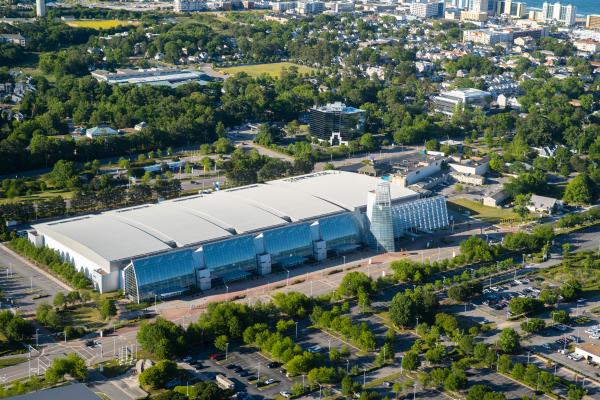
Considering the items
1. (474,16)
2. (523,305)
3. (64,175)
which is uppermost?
(474,16)

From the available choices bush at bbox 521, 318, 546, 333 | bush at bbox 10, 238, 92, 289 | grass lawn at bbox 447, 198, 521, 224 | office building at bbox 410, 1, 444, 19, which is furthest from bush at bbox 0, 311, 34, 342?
office building at bbox 410, 1, 444, 19

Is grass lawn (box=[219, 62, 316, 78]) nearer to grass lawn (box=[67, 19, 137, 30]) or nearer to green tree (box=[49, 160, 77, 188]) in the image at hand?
grass lawn (box=[67, 19, 137, 30])

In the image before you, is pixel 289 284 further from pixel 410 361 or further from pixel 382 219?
pixel 410 361

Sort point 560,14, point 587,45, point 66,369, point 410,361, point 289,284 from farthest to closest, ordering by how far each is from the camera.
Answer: point 560,14 → point 587,45 → point 289,284 → point 410,361 → point 66,369

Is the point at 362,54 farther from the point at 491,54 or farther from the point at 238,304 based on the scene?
the point at 238,304

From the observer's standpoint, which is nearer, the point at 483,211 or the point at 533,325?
the point at 533,325

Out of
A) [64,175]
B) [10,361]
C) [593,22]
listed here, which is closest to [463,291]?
[10,361]
